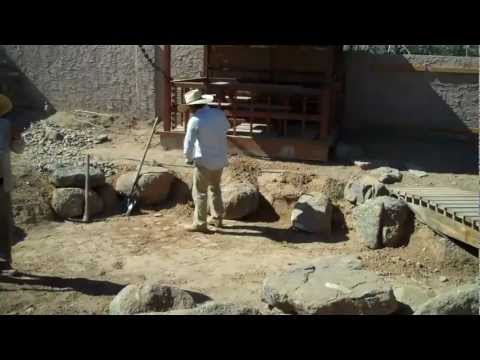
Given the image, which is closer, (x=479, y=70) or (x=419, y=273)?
(x=419, y=273)

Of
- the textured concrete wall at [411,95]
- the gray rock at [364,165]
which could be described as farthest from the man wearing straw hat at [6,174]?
the textured concrete wall at [411,95]

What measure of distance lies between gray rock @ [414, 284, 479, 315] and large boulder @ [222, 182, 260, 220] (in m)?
3.70

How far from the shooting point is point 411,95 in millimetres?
10203

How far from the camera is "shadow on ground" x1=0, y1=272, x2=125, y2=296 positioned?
17.6 feet

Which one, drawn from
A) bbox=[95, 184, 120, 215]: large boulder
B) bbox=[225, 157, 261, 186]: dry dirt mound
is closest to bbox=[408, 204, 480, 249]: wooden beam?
bbox=[225, 157, 261, 186]: dry dirt mound

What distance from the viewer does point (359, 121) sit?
10648 millimetres

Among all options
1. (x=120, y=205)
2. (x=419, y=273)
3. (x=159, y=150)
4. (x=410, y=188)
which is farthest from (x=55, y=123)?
(x=419, y=273)

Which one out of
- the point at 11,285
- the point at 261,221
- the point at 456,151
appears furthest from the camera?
the point at 456,151

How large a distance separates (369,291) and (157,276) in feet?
7.98

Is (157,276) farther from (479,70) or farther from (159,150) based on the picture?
(479,70)

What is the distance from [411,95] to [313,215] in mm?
4113

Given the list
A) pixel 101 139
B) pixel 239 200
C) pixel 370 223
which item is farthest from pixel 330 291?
pixel 101 139

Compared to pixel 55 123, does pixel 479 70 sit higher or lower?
higher

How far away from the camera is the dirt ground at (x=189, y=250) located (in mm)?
5457
